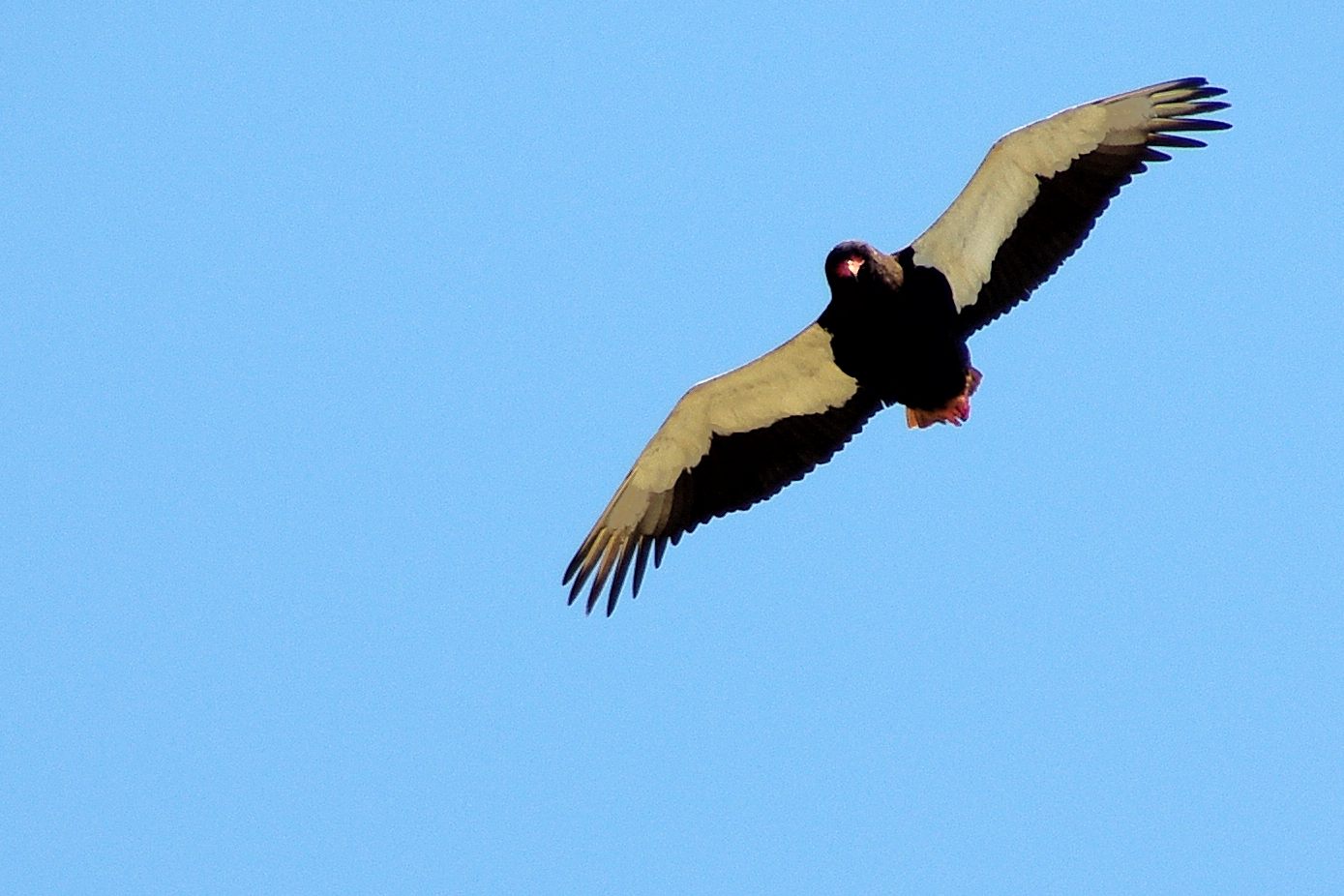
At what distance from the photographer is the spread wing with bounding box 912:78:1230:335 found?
17125 mm

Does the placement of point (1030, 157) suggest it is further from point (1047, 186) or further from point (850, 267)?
point (850, 267)

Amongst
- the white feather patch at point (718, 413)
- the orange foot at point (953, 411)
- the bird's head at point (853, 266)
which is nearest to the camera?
the bird's head at point (853, 266)

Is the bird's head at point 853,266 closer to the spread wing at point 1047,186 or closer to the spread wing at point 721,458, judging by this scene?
the spread wing at point 1047,186

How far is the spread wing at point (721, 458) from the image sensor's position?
18188 mm

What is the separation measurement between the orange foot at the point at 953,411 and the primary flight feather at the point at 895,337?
10mm

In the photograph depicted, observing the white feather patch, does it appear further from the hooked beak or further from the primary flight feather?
the hooked beak

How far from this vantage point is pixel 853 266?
17.0m

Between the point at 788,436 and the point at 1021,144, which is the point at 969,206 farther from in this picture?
the point at 788,436

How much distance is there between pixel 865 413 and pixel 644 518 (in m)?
1.92

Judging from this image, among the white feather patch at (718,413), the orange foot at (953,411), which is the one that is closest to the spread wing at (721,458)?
the white feather patch at (718,413)

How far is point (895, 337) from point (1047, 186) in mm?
1603

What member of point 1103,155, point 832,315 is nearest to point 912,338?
point 832,315

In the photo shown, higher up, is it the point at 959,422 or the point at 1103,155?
the point at 1103,155

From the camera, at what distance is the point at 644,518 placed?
60.3ft
